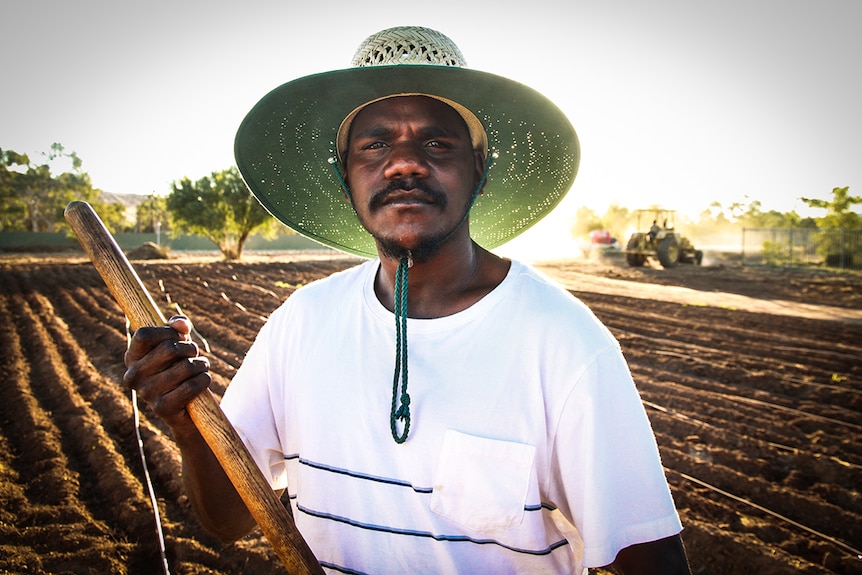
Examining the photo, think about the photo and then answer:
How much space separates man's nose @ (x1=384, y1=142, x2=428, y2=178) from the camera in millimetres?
1413

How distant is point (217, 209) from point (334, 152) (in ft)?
92.3

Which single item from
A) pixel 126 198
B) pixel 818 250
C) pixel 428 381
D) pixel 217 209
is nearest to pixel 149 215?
pixel 217 209

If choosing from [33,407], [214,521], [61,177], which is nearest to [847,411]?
[214,521]

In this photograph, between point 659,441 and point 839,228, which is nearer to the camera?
point 659,441

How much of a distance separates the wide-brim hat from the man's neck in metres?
0.42

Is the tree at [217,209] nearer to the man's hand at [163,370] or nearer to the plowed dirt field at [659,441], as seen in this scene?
the plowed dirt field at [659,441]

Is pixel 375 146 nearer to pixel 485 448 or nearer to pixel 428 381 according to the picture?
pixel 428 381

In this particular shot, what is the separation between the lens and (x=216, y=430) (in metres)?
1.16

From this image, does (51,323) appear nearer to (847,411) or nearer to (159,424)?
(159,424)

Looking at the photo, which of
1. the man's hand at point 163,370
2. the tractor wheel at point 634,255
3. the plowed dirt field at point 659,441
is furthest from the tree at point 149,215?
the man's hand at point 163,370

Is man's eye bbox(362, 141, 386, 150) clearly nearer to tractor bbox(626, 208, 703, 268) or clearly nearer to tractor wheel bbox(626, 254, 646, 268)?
tractor bbox(626, 208, 703, 268)

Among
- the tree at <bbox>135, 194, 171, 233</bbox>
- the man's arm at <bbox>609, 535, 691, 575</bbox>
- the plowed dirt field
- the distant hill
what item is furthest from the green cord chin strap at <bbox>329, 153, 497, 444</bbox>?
the distant hill

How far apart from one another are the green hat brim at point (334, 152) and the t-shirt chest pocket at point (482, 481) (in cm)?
91

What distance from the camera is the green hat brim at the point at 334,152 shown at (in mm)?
1420
